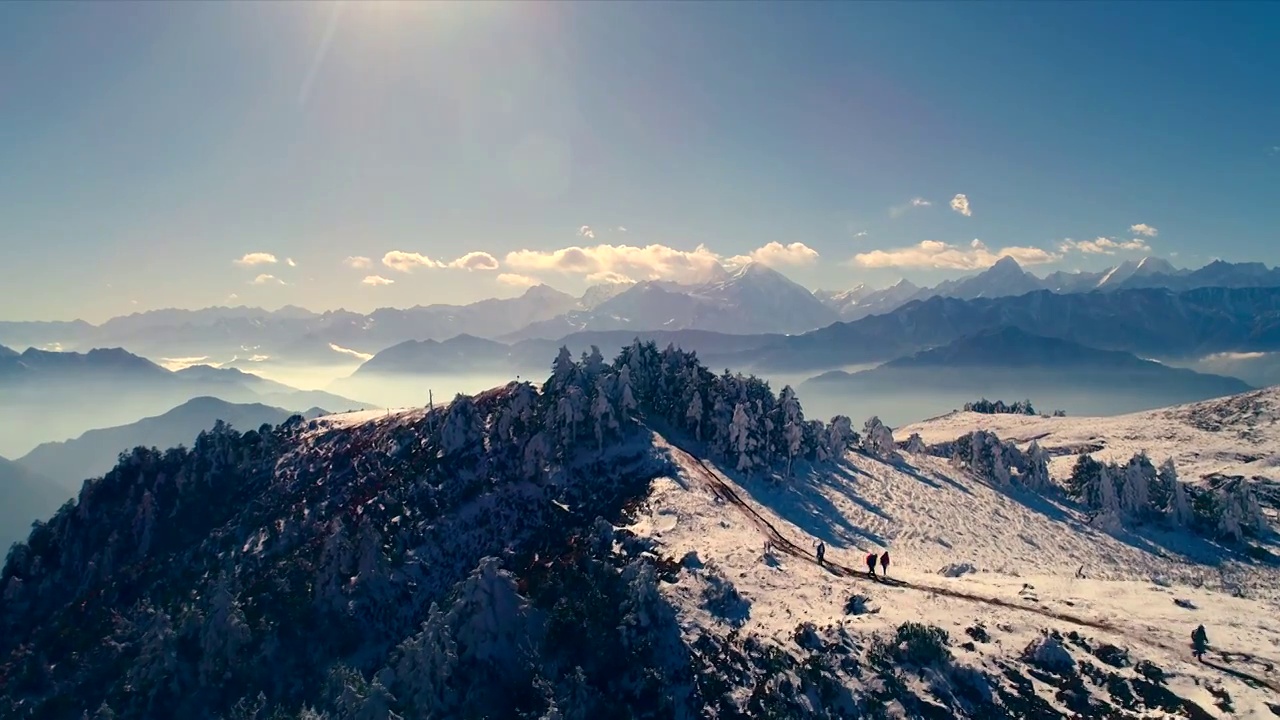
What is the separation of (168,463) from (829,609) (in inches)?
3487

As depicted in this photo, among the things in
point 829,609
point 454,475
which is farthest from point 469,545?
point 829,609

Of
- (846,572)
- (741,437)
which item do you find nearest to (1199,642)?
(846,572)

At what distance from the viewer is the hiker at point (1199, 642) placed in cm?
3344

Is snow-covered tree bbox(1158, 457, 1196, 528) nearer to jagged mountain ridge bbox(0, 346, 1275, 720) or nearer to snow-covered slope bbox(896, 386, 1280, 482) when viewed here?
jagged mountain ridge bbox(0, 346, 1275, 720)

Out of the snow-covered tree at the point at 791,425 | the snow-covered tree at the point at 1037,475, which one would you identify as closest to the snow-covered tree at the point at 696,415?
the snow-covered tree at the point at 791,425

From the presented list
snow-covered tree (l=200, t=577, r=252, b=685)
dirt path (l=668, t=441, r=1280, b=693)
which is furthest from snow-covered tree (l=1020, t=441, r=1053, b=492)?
snow-covered tree (l=200, t=577, r=252, b=685)

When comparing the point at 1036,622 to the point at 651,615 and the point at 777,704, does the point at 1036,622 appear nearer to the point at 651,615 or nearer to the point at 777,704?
the point at 777,704

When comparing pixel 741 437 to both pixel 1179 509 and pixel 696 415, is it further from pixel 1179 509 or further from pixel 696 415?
pixel 1179 509

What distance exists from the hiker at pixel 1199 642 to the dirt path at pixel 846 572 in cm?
44

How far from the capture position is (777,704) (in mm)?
32312

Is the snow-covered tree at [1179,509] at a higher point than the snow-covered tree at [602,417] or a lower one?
lower

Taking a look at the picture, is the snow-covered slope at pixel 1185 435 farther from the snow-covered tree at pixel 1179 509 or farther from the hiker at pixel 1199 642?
the hiker at pixel 1199 642

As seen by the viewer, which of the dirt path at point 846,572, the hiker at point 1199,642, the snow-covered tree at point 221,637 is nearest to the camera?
the hiker at point 1199,642

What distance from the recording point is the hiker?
33.4 meters
